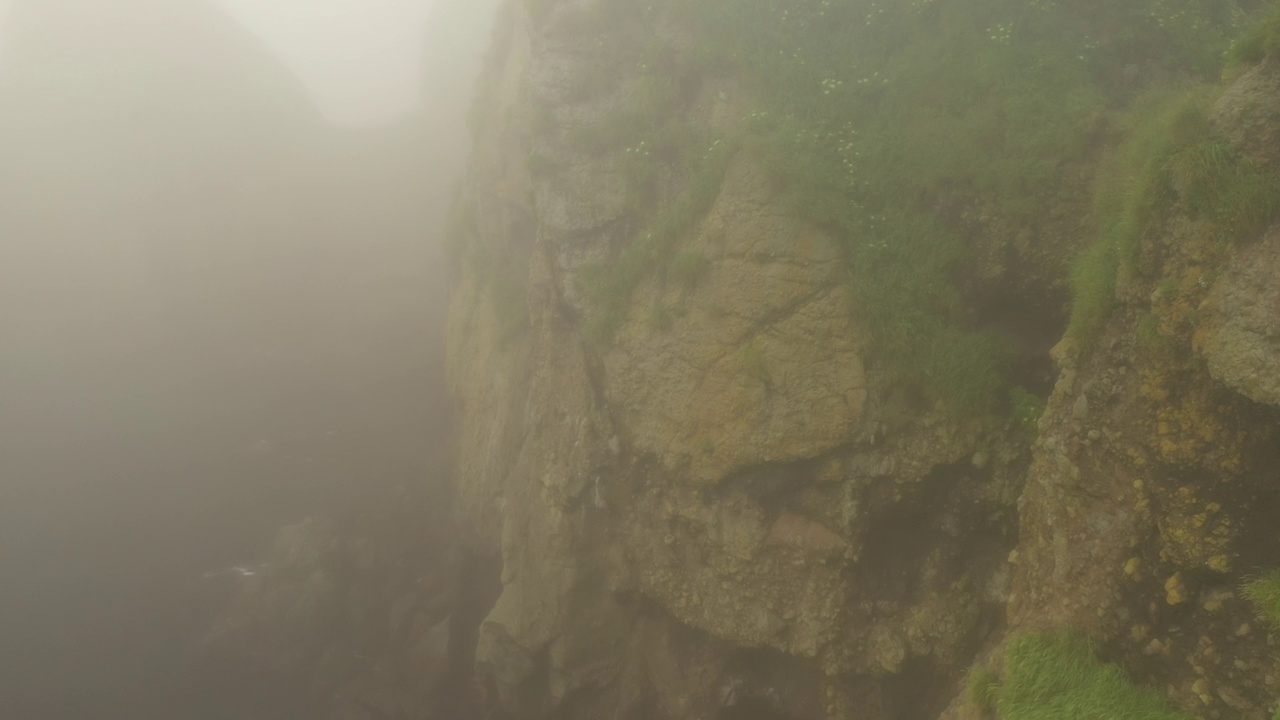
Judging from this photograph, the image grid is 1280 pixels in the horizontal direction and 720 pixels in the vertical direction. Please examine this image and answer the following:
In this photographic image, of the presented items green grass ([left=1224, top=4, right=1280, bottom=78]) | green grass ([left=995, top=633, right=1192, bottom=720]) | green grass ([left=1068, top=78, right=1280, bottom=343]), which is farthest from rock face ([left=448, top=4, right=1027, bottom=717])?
green grass ([left=1224, top=4, right=1280, bottom=78])

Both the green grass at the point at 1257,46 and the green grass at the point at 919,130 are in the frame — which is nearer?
the green grass at the point at 1257,46

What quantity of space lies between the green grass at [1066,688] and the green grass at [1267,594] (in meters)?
1.05

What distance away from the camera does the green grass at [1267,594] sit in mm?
5156

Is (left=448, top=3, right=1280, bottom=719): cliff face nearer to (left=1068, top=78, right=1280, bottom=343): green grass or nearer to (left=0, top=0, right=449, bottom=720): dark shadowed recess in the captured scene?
(left=1068, top=78, right=1280, bottom=343): green grass

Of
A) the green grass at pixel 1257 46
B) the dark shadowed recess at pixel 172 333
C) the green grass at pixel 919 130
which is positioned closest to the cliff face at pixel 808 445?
the green grass at pixel 919 130

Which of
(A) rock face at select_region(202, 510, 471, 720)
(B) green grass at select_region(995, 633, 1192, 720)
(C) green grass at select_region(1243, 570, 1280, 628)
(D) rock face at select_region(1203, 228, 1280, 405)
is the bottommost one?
(A) rock face at select_region(202, 510, 471, 720)

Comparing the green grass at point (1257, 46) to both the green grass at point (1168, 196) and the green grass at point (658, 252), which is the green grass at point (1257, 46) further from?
the green grass at point (658, 252)

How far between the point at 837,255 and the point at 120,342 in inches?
1250

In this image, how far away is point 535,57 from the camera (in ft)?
52.1

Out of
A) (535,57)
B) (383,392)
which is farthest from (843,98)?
(383,392)

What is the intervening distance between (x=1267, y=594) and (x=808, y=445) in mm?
5612

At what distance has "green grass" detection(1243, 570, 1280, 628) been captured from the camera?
203 inches

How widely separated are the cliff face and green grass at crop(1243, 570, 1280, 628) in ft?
0.53

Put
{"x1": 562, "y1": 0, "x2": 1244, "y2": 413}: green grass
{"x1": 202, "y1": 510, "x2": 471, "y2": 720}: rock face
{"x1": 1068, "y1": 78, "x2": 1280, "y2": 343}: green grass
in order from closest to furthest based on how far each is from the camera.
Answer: {"x1": 1068, "y1": 78, "x2": 1280, "y2": 343}: green grass
{"x1": 562, "y1": 0, "x2": 1244, "y2": 413}: green grass
{"x1": 202, "y1": 510, "x2": 471, "y2": 720}: rock face
